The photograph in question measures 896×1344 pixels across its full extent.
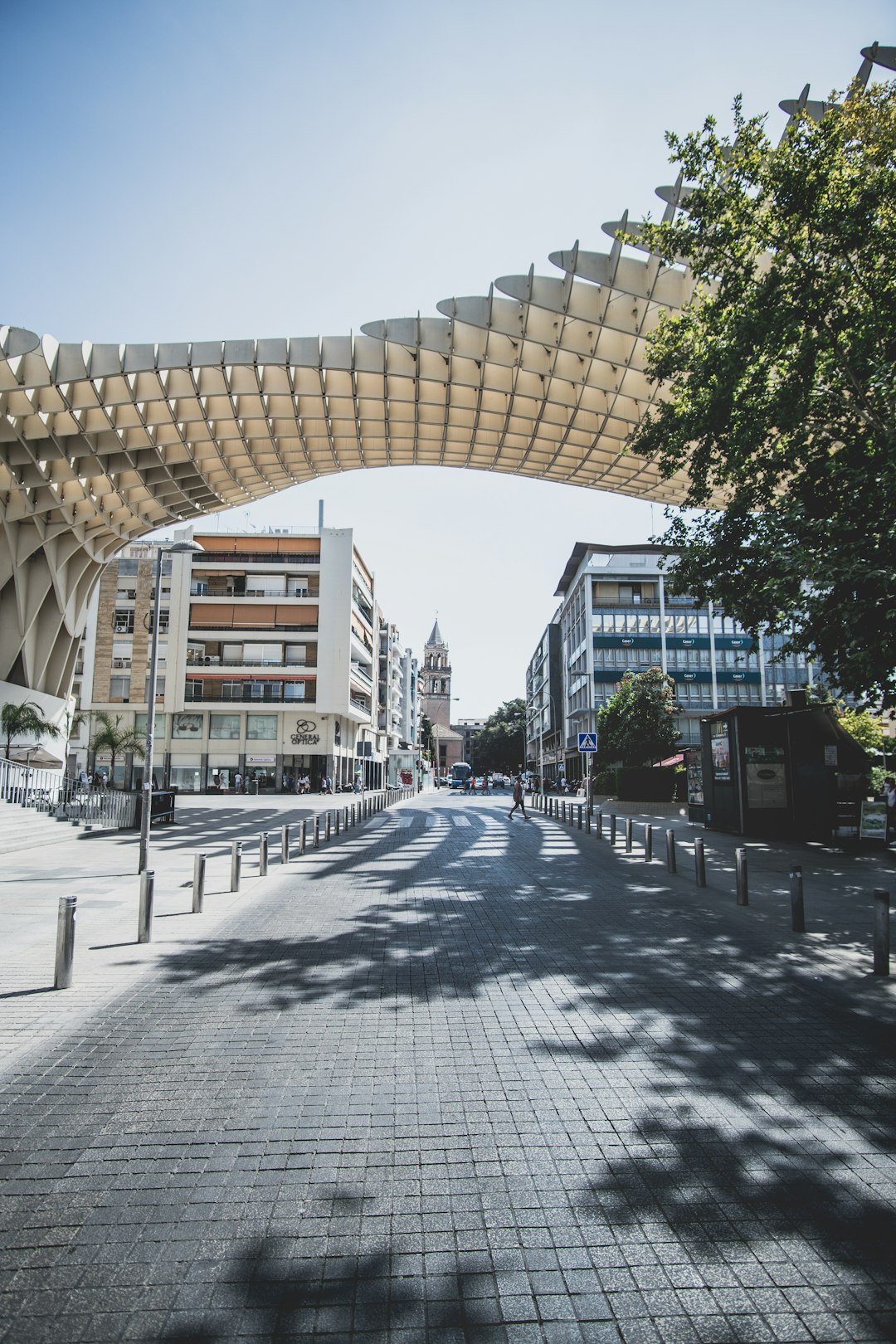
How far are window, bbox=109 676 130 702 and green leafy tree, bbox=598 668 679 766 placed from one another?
36562 millimetres

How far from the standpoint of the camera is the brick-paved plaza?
2639 millimetres

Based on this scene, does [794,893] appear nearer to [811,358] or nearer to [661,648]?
[811,358]

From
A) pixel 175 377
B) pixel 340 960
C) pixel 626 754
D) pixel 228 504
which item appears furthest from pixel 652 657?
pixel 340 960

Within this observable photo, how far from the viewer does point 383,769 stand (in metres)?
80.8

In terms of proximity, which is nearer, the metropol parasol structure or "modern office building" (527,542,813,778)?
the metropol parasol structure

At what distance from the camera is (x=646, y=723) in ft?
116

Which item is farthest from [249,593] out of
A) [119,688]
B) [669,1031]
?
[669,1031]

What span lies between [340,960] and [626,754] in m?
30.5

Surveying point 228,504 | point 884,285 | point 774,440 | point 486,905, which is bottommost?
point 486,905

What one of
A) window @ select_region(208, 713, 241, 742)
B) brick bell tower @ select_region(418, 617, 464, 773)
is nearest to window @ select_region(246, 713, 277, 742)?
window @ select_region(208, 713, 241, 742)

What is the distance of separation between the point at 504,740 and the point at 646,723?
78687 millimetres

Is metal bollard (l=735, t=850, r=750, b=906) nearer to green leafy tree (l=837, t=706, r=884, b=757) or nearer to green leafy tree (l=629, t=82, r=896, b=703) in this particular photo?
green leafy tree (l=629, t=82, r=896, b=703)

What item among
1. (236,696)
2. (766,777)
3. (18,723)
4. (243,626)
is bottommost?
(766,777)

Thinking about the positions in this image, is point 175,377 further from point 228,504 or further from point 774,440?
point 774,440
